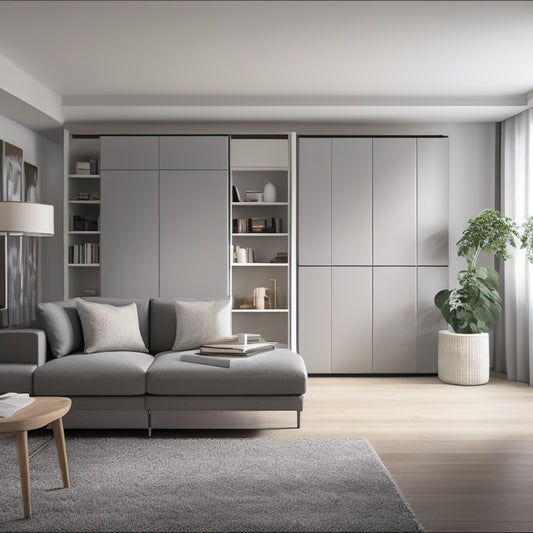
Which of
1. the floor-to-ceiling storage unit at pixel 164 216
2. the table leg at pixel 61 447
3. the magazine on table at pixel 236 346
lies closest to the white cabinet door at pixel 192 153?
the floor-to-ceiling storage unit at pixel 164 216

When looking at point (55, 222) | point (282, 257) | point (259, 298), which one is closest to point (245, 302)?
point (259, 298)

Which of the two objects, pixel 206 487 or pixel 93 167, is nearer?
pixel 206 487

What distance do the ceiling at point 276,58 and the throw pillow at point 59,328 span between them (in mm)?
1811

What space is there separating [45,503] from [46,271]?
13.1 ft

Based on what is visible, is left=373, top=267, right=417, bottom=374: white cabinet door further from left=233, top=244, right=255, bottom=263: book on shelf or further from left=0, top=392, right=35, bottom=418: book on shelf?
left=0, top=392, right=35, bottom=418: book on shelf

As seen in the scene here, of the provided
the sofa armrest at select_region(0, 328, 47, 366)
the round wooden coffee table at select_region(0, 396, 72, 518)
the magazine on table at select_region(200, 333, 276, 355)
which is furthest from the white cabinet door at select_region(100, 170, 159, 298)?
the round wooden coffee table at select_region(0, 396, 72, 518)

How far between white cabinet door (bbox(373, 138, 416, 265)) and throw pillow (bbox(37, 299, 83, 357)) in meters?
3.09

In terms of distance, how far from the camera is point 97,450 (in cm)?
363

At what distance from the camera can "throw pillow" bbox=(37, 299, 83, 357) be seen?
4.15 m

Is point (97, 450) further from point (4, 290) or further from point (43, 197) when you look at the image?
point (43, 197)

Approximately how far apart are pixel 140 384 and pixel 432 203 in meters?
3.63

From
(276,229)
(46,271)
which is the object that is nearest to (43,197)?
(46,271)

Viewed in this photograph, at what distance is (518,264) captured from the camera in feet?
18.9

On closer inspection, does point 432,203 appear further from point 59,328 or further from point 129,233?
point 59,328
